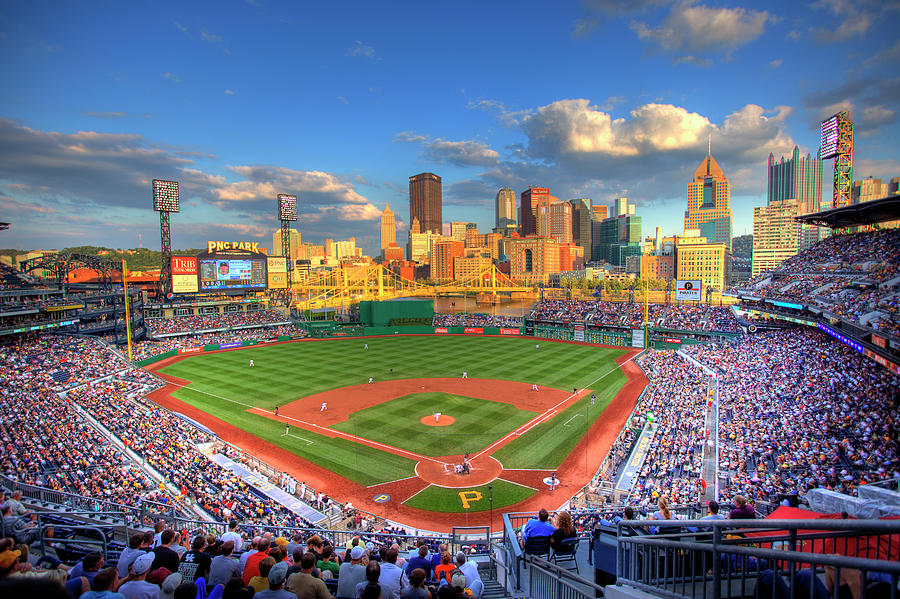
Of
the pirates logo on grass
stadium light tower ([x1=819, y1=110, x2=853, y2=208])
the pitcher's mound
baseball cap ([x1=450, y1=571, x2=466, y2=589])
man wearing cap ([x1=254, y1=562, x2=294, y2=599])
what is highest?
stadium light tower ([x1=819, y1=110, x2=853, y2=208])

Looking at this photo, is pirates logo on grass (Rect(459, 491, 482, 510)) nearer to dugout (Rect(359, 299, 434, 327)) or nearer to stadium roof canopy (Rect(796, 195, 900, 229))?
stadium roof canopy (Rect(796, 195, 900, 229))

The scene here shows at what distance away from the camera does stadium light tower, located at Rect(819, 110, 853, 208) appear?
141 feet

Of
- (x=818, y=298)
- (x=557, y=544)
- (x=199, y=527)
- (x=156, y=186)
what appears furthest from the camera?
(x=156, y=186)

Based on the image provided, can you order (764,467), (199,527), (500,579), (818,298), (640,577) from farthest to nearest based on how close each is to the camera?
(818,298), (764,467), (199,527), (500,579), (640,577)

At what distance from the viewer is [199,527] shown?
1496cm

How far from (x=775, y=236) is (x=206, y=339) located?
194 meters

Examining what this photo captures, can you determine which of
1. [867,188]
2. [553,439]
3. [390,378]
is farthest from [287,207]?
A: [867,188]

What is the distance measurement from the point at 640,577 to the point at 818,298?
108 ft

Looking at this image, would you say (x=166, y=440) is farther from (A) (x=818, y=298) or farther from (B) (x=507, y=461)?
(A) (x=818, y=298)

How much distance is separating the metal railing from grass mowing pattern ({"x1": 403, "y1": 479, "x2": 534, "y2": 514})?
15357mm

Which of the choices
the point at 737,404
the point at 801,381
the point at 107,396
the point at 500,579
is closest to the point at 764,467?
the point at 737,404

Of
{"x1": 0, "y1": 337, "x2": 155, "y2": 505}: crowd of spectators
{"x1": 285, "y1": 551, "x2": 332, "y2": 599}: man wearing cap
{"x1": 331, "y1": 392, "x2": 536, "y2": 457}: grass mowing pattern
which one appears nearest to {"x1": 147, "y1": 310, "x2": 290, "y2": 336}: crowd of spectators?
{"x1": 0, "y1": 337, "x2": 155, "y2": 505}: crowd of spectators

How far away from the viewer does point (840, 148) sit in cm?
4350

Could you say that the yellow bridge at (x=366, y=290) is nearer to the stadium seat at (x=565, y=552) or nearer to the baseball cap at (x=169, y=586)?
the stadium seat at (x=565, y=552)
